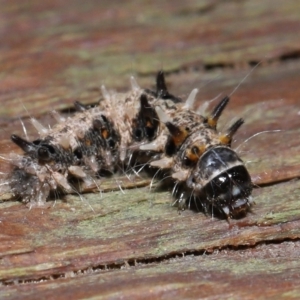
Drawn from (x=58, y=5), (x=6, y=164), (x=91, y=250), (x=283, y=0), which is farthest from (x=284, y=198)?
(x=58, y=5)

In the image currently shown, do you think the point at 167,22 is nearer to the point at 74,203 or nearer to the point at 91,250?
the point at 74,203

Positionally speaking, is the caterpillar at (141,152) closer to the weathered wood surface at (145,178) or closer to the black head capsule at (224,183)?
the black head capsule at (224,183)

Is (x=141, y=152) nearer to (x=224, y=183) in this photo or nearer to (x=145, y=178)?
(x=145, y=178)

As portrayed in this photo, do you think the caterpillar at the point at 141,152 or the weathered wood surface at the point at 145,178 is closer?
the weathered wood surface at the point at 145,178

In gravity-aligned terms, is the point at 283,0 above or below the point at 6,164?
above

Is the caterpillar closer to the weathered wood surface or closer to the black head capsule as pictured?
the black head capsule

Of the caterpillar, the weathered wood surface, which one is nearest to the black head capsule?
the caterpillar

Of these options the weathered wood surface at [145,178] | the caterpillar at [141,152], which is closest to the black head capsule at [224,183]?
the caterpillar at [141,152]
